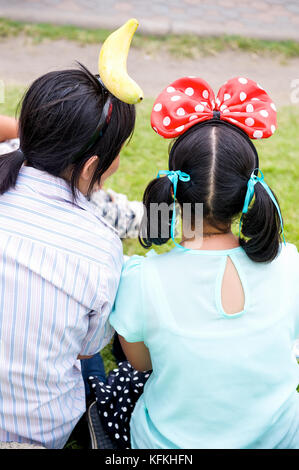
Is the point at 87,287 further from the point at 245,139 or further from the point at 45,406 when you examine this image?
the point at 245,139

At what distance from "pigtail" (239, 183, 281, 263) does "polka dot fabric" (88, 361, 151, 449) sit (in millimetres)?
639

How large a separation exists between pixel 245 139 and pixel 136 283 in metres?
0.48

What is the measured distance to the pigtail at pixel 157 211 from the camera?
4.36ft

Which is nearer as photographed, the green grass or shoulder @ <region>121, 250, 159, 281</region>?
shoulder @ <region>121, 250, 159, 281</region>

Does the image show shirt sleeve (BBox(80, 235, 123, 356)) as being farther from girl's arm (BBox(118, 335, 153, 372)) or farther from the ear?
the ear

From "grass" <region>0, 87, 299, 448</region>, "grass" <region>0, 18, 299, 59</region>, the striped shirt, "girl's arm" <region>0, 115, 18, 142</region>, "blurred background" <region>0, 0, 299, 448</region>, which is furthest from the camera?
"grass" <region>0, 18, 299, 59</region>

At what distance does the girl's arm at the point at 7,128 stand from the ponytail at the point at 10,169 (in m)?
1.00

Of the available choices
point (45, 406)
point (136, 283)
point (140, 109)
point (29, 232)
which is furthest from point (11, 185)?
point (140, 109)

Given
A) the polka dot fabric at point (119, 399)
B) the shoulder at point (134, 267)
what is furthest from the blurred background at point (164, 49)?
the shoulder at point (134, 267)

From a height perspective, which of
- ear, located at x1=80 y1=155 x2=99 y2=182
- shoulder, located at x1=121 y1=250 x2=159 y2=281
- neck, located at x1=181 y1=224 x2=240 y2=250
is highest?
ear, located at x1=80 y1=155 x2=99 y2=182

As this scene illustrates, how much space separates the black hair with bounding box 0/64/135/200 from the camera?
4.33ft

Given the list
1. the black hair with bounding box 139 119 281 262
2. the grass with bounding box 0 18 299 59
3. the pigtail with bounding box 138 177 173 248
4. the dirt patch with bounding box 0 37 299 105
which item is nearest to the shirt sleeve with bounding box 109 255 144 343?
the pigtail with bounding box 138 177 173 248

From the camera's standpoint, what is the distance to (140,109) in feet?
12.1

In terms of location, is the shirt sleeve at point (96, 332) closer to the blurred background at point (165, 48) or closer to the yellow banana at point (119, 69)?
the yellow banana at point (119, 69)
